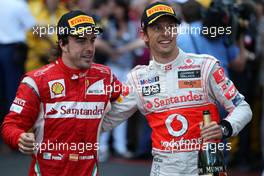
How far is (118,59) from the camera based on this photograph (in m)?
9.95

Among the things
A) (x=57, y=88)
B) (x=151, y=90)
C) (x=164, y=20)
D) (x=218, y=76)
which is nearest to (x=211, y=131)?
(x=218, y=76)

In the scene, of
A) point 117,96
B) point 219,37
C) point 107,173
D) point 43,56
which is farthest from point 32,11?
point 117,96

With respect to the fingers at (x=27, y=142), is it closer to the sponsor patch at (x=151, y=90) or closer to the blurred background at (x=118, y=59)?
the sponsor patch at (x=151, y=90)

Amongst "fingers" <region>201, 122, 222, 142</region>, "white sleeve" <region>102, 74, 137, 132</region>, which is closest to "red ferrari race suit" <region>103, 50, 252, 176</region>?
"white sleeve" <region>102, 74, 137, 132</region>

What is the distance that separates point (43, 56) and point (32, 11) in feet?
2.59

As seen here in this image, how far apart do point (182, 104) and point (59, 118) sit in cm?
87

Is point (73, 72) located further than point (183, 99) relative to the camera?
Yes

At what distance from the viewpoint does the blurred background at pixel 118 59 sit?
895 centimetres

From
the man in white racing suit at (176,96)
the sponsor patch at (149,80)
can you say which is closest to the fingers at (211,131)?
the man in white racing suit at (176,96)

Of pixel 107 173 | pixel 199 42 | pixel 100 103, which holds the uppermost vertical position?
pixel 199 42

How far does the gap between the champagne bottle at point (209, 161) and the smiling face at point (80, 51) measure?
3.07ft

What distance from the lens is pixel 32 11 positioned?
32.6 feet

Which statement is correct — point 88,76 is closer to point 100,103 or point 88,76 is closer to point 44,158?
point 100,103

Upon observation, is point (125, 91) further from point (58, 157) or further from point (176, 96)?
point (58, 157)
